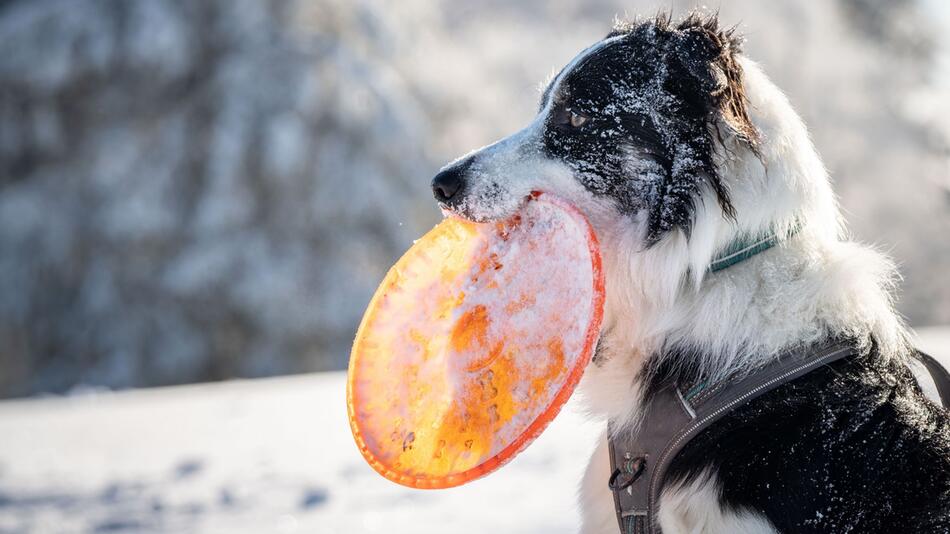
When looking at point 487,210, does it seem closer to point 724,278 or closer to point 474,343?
point 474,343

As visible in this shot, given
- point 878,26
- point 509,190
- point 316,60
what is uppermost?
point 316,60

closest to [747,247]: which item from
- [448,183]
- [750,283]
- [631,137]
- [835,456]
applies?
[750,283]

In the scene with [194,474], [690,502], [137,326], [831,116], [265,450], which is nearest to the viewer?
[690,502]

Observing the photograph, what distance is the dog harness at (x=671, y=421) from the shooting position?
1739mm

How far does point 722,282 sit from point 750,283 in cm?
6

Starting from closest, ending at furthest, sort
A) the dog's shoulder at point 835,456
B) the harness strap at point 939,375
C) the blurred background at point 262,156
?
the dog's shoulder at point 835,456, the harness strap at point 939,375, the blurred background at point 262,156

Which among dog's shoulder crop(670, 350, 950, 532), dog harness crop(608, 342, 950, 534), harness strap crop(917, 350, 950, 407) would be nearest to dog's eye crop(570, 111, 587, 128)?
dog harness crop(608, 342, 950, 534)

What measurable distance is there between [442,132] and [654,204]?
19.2 meters

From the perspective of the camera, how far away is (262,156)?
63.0 ft

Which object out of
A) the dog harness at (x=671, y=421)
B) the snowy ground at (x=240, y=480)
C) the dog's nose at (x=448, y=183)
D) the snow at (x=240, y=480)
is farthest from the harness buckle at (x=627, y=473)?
the dog's nose at (x=448, y=183)

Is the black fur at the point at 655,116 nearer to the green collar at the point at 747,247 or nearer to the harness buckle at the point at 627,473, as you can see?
the green collar at the point at 747,247

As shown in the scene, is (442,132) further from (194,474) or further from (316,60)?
(194,474)

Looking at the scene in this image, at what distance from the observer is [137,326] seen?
60.1 ft

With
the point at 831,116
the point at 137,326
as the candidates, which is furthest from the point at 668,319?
the point at 831,116
